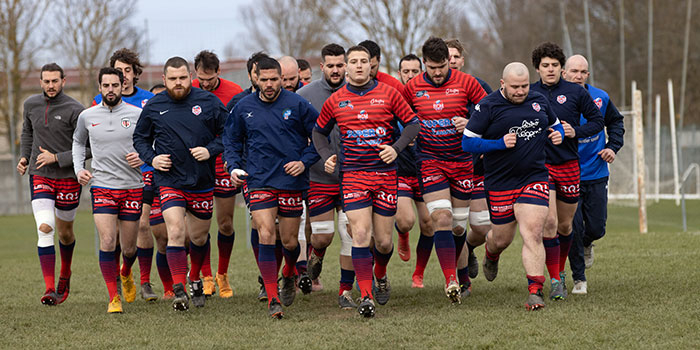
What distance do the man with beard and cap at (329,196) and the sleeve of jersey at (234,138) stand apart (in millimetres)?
830

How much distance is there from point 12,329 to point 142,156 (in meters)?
1.77

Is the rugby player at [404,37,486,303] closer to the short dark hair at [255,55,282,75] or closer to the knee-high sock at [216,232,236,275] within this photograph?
the short dark hair at [255,55,282,75]

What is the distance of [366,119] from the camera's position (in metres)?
7.69

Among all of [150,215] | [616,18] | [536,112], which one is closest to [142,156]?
[150,215]

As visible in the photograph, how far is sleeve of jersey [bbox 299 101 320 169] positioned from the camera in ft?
25.8

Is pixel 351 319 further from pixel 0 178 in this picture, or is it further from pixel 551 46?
pixel 0 178

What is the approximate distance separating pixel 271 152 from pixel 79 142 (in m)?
1.97

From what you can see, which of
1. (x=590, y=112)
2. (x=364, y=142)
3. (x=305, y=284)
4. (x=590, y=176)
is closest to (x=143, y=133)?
(x=364, y=142)

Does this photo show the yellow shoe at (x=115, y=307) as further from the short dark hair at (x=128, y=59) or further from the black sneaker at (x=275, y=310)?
the short dark hair at (x=128, y=59)

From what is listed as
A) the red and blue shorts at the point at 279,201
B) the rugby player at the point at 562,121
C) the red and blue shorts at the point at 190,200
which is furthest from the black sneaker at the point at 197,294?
the rugby player at the point at 562,121

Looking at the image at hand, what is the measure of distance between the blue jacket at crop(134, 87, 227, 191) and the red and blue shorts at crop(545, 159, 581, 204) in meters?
2.93

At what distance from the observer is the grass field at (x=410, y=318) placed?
21.3 ft

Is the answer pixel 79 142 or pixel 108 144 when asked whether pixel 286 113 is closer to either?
pixel 108 144

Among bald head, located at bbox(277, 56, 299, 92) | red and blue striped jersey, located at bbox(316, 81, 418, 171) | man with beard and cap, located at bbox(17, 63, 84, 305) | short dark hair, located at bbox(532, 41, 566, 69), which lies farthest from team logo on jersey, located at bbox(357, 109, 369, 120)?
man with beard and cap, located at bbox(17, 63, 84, 305)
